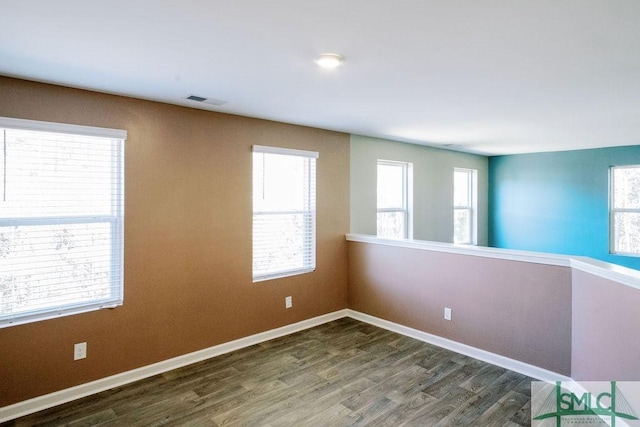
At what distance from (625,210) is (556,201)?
36.4 inches

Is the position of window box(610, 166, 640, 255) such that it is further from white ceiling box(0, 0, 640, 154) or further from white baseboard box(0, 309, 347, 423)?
white baseboard box(0, 309, 347, 423)

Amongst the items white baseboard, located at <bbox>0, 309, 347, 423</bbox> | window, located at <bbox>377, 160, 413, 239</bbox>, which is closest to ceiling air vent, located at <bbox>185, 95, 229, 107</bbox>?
white baseboard, located at <bbox>0, 309, 347, 423</bbox>

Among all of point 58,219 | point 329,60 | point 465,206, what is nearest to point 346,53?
point 329,60

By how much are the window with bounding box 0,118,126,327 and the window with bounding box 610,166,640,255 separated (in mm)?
6646

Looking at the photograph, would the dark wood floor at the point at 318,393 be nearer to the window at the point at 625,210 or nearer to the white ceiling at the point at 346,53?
the white ceiling at the point at 346,53

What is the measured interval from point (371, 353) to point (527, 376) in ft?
4.30

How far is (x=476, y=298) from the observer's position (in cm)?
348

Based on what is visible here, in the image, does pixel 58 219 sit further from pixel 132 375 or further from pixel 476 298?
pixel 476 298

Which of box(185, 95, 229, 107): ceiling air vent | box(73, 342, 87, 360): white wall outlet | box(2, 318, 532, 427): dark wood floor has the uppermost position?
box(185, 95, 229, 107): ceiling air vent

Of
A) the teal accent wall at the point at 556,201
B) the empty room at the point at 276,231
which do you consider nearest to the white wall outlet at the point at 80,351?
the empty room at the point at 276,231

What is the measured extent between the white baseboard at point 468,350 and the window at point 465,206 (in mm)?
2882

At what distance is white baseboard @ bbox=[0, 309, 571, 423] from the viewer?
2.65m

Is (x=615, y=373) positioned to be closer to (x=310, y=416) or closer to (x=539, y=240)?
(x=310, y=416)

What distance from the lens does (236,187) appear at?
3717mm
